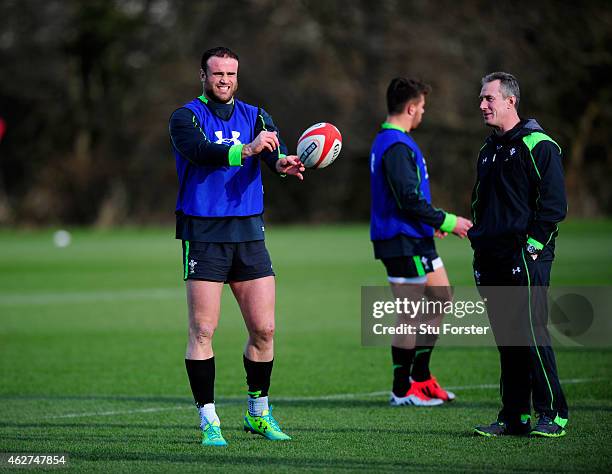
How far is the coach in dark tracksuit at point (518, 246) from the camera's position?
257 inches

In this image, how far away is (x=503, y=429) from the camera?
22.5ft

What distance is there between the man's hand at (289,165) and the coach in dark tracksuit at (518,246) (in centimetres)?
113

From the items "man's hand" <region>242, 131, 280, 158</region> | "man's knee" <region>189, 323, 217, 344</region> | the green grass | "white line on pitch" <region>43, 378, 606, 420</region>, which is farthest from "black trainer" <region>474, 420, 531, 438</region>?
"man's hand" <region>242, 131, 280, 158</region>

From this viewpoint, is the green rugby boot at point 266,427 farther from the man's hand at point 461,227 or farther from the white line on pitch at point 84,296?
the white line on pitch at point 84,296

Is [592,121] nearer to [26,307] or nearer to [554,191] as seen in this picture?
[26,307]

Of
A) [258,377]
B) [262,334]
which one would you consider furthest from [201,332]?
[258,377]

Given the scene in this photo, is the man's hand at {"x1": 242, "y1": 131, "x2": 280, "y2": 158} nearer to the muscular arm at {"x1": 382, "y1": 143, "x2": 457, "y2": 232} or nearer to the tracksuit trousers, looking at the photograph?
the tracksuit trousers

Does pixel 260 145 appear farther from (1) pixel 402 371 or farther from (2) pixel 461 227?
(1) pixel 402 371

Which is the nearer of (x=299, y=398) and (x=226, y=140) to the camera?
(x=226, y=140)

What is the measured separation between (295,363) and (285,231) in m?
28.4

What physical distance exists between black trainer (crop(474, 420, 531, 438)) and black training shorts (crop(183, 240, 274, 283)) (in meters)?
1.65

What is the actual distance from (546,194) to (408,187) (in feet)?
5.89

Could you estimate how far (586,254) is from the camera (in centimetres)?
2445

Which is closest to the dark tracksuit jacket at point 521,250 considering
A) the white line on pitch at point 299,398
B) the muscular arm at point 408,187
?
the muscular arm at point 408,187
